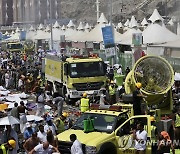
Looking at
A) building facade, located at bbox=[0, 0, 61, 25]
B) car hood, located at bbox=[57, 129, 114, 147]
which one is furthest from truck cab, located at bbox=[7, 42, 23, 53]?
building facade, located at bbox=[0, 0, 61, 25]

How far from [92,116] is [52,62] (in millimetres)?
15518

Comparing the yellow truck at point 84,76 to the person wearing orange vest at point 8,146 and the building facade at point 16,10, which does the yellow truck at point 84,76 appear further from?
the building facade at point 16,10

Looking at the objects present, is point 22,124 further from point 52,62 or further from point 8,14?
point 8,14

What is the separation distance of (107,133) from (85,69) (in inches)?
482

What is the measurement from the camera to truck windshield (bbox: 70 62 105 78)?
78.2ft

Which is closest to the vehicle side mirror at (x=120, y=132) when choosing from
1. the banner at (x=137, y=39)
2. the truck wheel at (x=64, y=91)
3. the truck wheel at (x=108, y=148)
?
the truck wheel at (x=108, y=148)

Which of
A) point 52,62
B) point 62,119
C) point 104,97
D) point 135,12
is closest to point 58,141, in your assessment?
point 62,119

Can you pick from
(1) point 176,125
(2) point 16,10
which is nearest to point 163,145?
(1) point 176,125

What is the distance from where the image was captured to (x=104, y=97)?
21.7 metres

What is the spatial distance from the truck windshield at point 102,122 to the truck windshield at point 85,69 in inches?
434

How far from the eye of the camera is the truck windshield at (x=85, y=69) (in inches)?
938

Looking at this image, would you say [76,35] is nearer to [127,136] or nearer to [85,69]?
[85,69]

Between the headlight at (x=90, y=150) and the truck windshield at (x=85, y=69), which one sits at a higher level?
the truck windshield at (x=85, y=69)

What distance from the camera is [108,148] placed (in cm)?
1157
